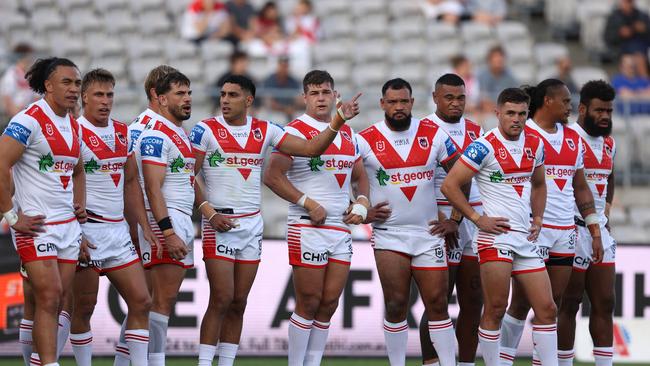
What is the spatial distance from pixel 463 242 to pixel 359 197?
114 cm

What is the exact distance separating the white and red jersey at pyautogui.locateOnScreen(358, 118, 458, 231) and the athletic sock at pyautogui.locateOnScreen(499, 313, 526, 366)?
3.99 feet

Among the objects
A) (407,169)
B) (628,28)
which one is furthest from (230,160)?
(628,28)

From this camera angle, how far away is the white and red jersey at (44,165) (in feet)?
Result: 33.1

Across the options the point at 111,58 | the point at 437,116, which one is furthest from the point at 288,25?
the point at 437,116

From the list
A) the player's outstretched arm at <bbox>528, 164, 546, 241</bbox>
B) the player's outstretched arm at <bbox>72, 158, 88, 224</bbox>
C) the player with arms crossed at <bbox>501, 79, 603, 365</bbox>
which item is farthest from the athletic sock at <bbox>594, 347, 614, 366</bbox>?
the player's outstretched arm at <bbox>72, 158, 88, 224</bbox>

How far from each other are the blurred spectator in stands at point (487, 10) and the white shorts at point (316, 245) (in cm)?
1046

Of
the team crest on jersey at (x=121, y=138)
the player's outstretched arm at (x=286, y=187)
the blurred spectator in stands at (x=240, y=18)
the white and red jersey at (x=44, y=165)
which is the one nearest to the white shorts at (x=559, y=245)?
the player's outstretched arm at (x=286, y=187)

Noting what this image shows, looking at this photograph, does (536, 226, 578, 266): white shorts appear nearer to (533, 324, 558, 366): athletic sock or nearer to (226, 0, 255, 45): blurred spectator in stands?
(533, 324, 558, 366): athletic sock

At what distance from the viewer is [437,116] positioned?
12.0m

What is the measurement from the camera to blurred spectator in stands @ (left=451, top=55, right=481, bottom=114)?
60.2ft

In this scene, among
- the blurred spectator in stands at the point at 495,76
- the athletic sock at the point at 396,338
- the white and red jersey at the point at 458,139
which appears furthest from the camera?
the blurred spectator in stands at the point at 495,76

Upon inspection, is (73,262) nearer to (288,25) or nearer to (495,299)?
(495,299)

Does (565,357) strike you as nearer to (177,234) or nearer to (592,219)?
(592,219)

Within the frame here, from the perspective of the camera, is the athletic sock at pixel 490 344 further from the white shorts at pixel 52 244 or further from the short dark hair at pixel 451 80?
the white shorts at pixel 52 244
